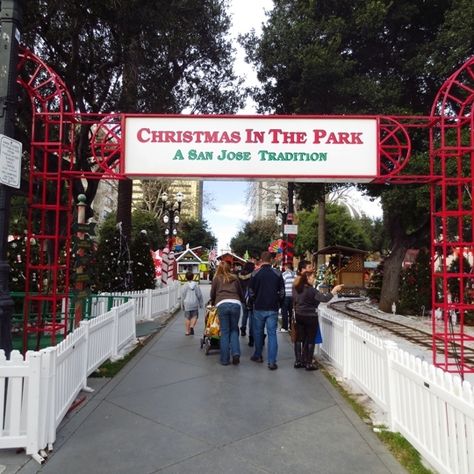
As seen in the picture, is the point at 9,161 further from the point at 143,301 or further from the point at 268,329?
the point at 143,301

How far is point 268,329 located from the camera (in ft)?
24.7

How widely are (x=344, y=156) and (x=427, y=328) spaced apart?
9391 millimetres

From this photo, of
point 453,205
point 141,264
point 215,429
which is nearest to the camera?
point 215,429

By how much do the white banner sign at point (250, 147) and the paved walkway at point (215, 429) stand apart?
2983mm

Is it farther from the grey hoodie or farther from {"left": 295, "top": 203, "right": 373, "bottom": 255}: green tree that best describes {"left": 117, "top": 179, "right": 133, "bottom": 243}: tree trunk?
{"left": 295, "top": 203, "right": 373, "bottom": 255}: green tree

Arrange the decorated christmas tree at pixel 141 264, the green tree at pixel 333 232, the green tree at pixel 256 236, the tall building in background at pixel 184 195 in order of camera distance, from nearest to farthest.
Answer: the decorated christmas tree at pixel 141 264 < the tall building in background at pixel 184 195 < the green tree at pixel 333 232 < the green tree at pixel 256 236

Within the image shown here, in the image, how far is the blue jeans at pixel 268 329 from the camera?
7.44 m

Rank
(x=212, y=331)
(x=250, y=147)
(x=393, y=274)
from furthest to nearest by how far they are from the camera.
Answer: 1. (x=393, y=274)
2. (x=212, y=331)
3. (x=250, y=147)

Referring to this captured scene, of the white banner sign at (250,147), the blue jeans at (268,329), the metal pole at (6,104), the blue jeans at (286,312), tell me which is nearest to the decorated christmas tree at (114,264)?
the blue jeans at (286,312)

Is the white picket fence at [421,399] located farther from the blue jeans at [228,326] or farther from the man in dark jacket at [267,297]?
the blue jeans at [228,326]

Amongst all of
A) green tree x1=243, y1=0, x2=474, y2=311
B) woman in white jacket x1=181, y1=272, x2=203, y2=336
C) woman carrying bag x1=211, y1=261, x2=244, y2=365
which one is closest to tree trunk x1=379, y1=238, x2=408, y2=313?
green tree x1=243, y1=0, x2=474, y2=311

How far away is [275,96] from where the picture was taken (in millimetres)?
16547

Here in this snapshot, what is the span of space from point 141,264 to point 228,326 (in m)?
8.76

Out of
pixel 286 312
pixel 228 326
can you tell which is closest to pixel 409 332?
pixel 286 312
